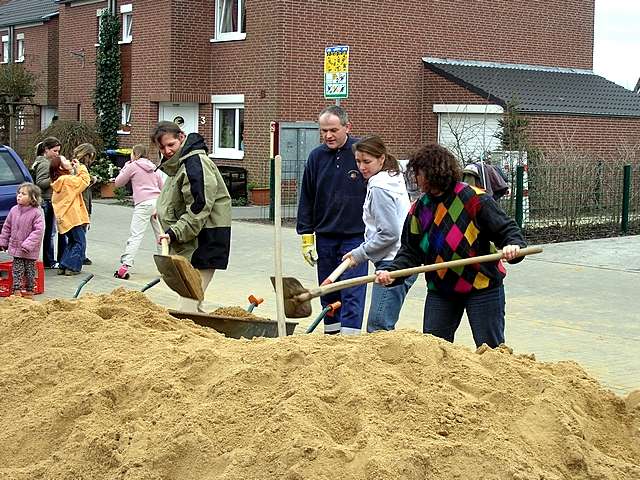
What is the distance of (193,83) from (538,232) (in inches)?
503

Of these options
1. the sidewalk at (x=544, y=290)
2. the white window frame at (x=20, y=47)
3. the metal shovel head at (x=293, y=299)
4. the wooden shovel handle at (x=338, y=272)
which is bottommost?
the sidewalk at (x=544, y=290)

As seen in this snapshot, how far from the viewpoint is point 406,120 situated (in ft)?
92.2

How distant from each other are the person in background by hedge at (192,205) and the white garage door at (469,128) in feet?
56.4

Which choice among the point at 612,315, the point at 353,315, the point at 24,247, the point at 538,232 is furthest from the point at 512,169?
the point at 353,315

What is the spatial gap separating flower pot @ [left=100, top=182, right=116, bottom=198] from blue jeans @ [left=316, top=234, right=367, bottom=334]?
20.3m

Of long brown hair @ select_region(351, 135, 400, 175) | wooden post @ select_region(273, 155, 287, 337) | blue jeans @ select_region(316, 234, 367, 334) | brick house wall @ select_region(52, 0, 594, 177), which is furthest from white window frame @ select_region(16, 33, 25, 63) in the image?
wooden post @ select_region(273, 155, 287, 337)

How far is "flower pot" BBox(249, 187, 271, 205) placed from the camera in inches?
993

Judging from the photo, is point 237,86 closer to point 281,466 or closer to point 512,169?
point 512,169

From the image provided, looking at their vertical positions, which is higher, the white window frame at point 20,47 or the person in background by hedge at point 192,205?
the white window frame at point 20,47

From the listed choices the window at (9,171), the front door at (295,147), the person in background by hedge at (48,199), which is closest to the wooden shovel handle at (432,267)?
the person in background by hedge at (48,199)

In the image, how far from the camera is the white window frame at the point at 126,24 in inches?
1223

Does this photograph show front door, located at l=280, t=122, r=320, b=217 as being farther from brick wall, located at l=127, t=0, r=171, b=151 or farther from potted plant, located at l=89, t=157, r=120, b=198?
brick wall, located at l=127, t=0, r=171, b=151

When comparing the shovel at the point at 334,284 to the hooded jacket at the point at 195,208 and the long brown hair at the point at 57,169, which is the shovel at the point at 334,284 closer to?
Result: the hooded jacket at the point at 195,208

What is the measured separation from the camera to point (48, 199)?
14.6 m
